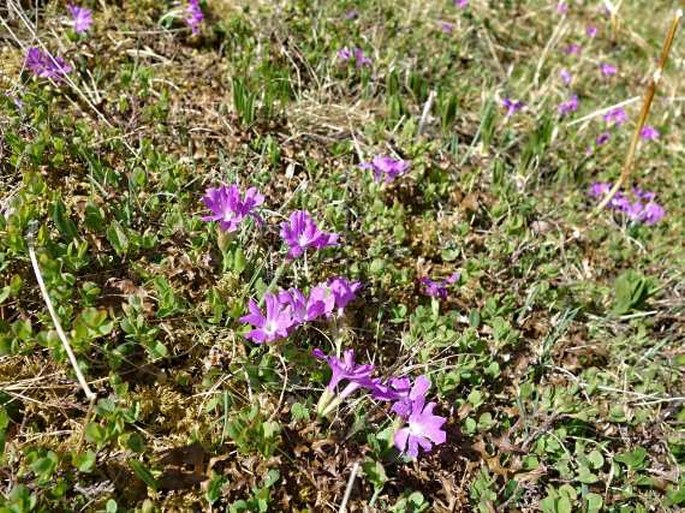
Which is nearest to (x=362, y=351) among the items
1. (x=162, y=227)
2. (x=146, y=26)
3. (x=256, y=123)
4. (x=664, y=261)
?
(x=162, y=227)

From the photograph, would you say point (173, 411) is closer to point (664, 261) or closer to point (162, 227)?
point (162, 227)

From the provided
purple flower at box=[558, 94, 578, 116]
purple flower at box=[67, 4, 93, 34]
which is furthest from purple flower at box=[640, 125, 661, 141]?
purple flower at box=[67, 4, 93, 34]

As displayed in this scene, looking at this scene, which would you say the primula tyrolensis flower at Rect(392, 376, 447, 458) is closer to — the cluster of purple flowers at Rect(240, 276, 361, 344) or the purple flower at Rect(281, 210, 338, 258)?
the cluster of purple flowers at Rect(240, 276, 361, 344)

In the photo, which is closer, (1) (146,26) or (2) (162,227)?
(2) (162,227)

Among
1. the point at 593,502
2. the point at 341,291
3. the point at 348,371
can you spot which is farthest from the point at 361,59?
the point at 593,502

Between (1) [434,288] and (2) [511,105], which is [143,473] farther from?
(2) [511,105]

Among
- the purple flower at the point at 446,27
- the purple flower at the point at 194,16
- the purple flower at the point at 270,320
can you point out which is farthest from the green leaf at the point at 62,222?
the purple flower at the point at 446,27

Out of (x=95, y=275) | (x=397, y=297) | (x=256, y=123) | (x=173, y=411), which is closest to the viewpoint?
(x=173, y=411)
